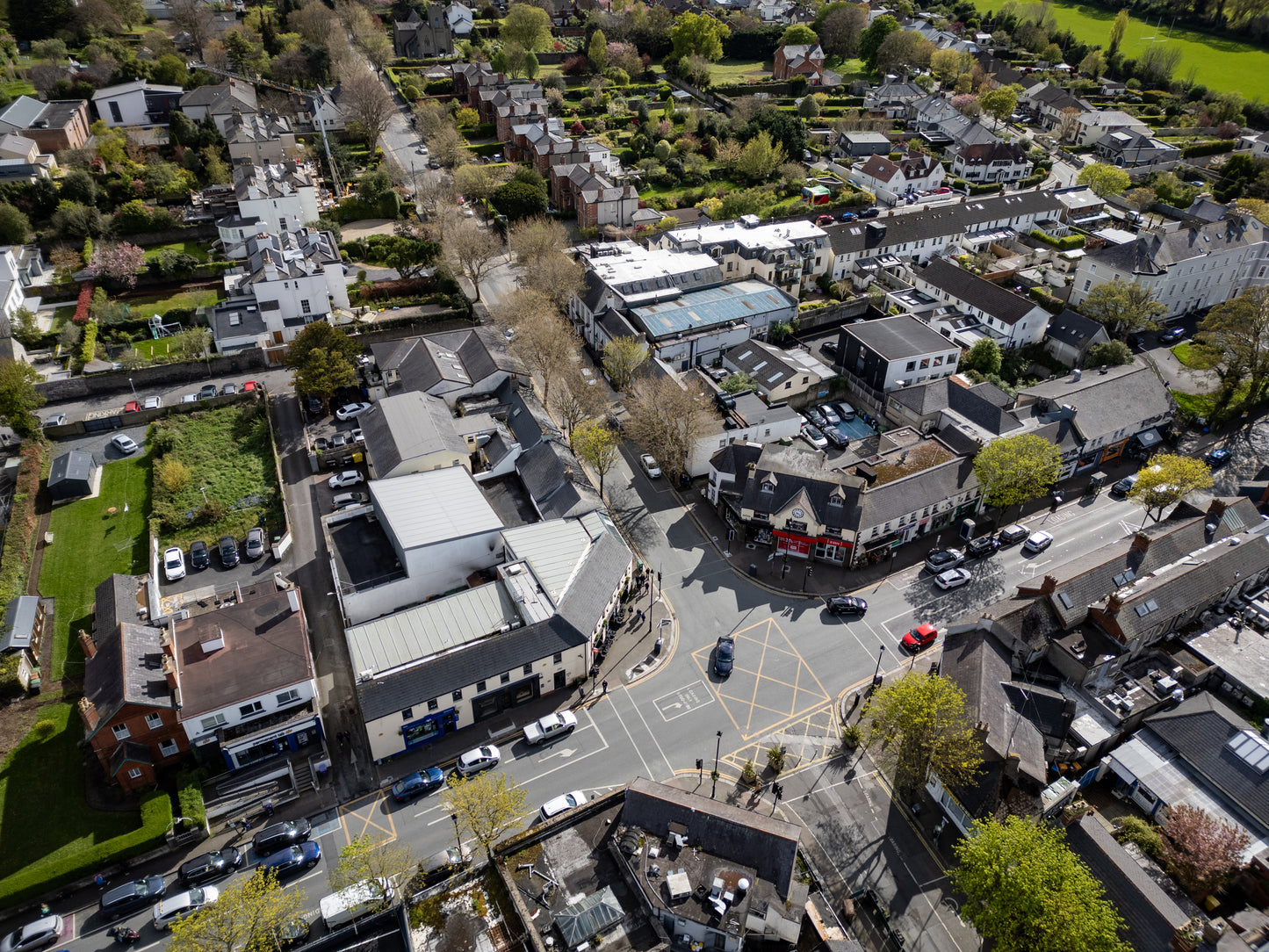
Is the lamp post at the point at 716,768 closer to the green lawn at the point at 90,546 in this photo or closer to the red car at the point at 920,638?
the red car at the point at 920,638

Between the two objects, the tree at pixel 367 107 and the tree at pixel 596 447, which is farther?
the tree at pixel 367 107

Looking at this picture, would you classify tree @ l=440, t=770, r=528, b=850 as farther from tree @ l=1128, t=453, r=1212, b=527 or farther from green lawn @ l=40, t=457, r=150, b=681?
tree @ l=1128, t=453, r=1212, b=527

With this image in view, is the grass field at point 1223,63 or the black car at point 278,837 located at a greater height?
the grass field at point 1223,63

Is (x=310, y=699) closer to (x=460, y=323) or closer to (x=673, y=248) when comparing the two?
(x=460, y=323)

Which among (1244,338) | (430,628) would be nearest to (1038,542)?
(1244,338)

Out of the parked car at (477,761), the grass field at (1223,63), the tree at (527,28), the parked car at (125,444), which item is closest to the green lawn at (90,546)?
the parked car at (125,444)

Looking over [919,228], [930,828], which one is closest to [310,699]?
[930,828]

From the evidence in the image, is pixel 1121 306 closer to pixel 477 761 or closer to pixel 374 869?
pixel 477 761
